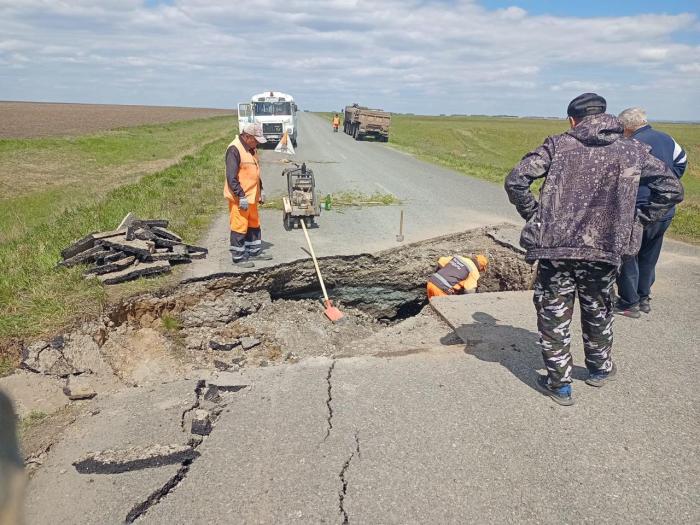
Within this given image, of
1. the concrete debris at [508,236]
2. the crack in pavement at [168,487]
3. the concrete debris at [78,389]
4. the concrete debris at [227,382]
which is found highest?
the concrete debris at [508,236]

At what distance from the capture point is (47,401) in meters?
3.67

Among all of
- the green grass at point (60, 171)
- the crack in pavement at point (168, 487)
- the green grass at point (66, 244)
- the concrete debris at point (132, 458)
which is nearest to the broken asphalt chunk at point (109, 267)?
the green grass at point (66, 244)

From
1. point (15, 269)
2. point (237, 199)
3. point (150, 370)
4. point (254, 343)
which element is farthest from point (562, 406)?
point (15, 269)

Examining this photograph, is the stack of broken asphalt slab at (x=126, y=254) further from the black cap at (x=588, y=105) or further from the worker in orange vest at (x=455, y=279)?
the black cap at (x=588, y=105)

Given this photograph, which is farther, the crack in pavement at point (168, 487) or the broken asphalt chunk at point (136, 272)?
the broken asphalt chunk at point (136, 272)

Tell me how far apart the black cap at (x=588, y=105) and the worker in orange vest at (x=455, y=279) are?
292 cm

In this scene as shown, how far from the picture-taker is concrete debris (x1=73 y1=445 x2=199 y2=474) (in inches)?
113

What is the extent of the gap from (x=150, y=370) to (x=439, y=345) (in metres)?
2.71

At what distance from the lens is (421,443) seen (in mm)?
3020

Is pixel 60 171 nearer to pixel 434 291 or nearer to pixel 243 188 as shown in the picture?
pixel 243 188

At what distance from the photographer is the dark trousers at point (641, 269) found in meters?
4.86

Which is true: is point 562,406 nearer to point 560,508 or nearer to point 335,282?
point 560,508

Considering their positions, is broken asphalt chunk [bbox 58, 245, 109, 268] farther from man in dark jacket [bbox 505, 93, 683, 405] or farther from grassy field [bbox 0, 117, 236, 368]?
man in dark jacket [bbox 505, 93, 683, 405]

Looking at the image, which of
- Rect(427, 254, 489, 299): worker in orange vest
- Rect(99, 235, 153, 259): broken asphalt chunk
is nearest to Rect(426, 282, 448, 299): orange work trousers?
Rect(427, 254, 489, 299): worker in orange vest
